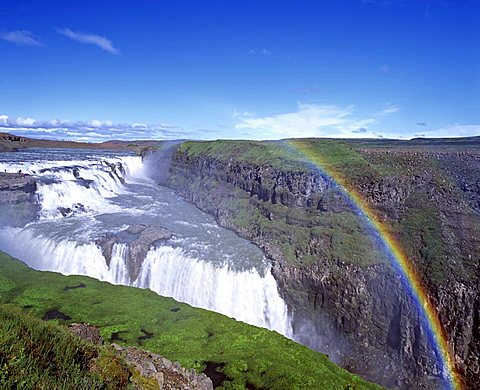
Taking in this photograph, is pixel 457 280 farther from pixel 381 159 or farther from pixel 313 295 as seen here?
pixel 381 159

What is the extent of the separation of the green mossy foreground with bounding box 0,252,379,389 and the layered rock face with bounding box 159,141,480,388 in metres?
12.1

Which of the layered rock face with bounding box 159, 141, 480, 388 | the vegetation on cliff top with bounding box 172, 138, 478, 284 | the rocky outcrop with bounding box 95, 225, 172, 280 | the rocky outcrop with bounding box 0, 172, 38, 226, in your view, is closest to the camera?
the layered rock face with bounding box 159, 141, 480, 388

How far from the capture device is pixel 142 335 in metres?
17.2

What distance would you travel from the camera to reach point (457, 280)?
27.2 meters

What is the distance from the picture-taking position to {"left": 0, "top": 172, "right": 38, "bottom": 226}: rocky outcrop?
3725 cm

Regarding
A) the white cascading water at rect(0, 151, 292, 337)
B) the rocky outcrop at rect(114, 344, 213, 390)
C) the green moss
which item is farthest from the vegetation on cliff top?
the green moss

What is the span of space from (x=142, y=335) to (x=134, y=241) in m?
16.3

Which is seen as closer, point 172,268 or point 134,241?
point 172,268

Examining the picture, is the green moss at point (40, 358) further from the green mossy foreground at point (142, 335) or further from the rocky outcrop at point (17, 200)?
the rocky outcrop at point (17, 200)

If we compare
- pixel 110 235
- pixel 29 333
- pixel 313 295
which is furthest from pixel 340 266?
pixel 29 333

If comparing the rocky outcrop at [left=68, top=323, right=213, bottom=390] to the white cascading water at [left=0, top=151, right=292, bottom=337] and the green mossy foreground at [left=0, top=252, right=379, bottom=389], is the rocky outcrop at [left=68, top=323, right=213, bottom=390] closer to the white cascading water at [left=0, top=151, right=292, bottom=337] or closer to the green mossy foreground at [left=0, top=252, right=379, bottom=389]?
A: the green mossy foreground at [left=0, top=252, right=379, bottom=389]

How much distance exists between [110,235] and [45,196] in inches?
531

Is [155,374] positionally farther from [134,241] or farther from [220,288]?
[134,241]

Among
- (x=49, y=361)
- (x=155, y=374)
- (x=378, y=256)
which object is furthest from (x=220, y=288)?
(x=49, y=361)
